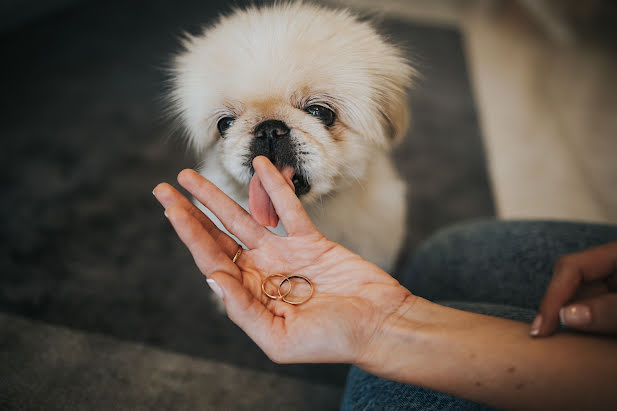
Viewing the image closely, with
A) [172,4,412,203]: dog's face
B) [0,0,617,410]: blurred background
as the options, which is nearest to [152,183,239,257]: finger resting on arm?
[172,4,412,203]: dog's face

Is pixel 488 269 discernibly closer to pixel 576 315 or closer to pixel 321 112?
pixel 576 315

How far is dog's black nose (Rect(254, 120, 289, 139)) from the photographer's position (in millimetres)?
917

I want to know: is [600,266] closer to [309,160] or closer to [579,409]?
[579,409]

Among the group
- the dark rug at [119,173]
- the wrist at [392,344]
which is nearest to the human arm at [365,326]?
the wrist at [392,344]

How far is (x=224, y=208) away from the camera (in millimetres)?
784

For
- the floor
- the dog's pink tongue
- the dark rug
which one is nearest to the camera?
the dog's pink tongue

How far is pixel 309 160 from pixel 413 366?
0.53 metres

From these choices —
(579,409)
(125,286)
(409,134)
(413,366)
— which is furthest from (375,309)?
(409,134)

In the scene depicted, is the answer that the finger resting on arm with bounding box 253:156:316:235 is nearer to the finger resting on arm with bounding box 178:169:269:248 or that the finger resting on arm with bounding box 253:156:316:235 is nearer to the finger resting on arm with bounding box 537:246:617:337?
the finger resting on arm with bounding box 178:169:269:248

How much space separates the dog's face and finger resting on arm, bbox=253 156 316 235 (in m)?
0.16

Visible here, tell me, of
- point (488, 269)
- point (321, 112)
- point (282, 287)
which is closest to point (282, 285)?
point (282, 287)

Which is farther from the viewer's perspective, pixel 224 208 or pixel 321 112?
pixel 321 112

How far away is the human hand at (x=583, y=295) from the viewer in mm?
583

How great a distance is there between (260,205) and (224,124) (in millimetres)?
365
